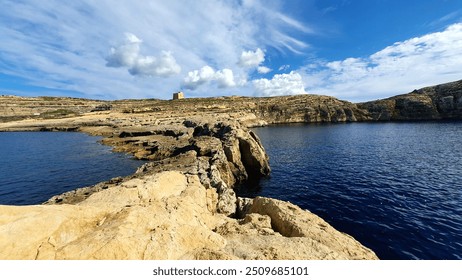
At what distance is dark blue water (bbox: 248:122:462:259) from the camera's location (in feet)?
72.3

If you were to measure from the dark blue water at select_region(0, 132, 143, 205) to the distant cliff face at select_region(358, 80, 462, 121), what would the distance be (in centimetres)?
16215

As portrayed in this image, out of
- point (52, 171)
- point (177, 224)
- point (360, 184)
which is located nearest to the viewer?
point (177, 224)

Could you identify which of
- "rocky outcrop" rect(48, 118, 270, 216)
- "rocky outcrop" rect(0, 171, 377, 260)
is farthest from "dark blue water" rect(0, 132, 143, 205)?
"rocky outcrop" rect(0, 171, 377, 260)

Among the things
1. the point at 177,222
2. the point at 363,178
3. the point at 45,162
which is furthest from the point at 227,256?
the point at 45,162

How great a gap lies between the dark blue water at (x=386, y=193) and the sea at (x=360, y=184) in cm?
8

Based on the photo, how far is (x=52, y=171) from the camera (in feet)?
150

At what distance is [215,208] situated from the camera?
23.3 m

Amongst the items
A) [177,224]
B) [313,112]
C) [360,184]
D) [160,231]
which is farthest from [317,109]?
[160,231]

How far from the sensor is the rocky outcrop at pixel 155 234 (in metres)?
9.57

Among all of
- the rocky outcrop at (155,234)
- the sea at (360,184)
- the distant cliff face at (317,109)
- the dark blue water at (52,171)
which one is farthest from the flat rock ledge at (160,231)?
the distant cliff face at (317,109)

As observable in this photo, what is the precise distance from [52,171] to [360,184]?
52.9 meters

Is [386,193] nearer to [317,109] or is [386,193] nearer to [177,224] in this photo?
[177,224]

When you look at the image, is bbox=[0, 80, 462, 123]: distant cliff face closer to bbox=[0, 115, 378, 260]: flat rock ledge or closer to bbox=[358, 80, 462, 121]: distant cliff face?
bbox=[358, 80, 462, 121]: distant cliff face

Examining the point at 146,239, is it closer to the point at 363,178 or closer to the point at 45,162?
the point at 363,178
